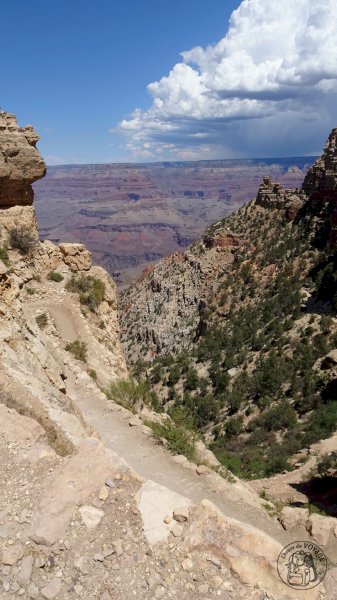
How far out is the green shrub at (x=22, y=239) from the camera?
18203 mm

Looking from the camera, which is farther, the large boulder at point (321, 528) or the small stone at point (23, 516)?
the large boulder at point (321, 528)

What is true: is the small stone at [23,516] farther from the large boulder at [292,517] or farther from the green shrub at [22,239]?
the green shrub at [22,239]

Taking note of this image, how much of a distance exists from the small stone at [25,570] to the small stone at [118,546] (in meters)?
1.01

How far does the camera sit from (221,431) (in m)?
27.8

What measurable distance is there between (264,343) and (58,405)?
1148 inches

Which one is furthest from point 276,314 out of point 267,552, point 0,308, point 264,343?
point 267,552

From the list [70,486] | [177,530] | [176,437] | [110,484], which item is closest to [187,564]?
[177,530]

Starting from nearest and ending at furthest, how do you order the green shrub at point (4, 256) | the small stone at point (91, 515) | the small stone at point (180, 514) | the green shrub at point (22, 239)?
the small stone at point (91, 515)
the small stone at point (180, 514)
the green shrub at point (4, 256)
the green shrub at point (22, 239)

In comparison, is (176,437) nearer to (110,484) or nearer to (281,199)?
(110,484)

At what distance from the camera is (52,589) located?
4.88 m

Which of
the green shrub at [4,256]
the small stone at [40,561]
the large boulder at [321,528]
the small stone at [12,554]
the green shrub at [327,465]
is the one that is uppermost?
the green shrub at [4,256]

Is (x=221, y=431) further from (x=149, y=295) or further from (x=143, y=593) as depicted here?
(x=149, y=295)

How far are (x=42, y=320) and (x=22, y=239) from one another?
4.54 m

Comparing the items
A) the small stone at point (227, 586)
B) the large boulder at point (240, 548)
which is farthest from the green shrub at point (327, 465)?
the small stone at point (227, 586)
